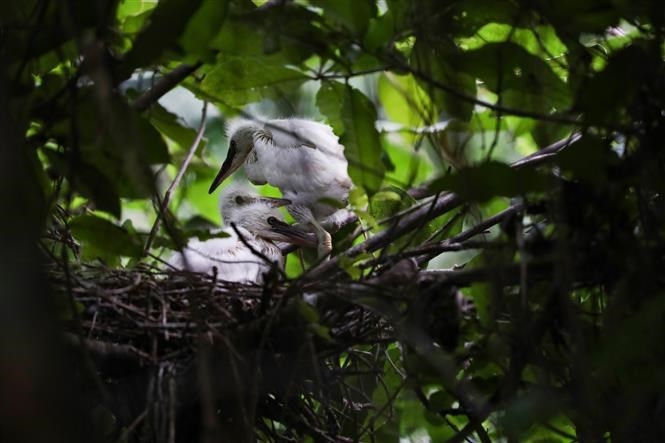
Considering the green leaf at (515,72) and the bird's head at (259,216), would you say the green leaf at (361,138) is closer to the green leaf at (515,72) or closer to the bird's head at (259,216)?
the green leaf at (515,72)

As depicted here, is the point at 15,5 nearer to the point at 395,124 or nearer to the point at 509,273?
the point at 509,273

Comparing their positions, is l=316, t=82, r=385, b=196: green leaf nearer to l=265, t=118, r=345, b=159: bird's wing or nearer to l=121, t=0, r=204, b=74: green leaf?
l=121, t=0, r=204, b=74: green leaf

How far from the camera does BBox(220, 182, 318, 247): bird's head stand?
3.32m

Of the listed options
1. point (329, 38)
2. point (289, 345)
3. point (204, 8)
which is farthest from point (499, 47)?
point (289, 345)

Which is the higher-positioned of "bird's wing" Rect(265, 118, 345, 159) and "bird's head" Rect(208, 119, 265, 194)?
"bird's head" Rect(208, 119, 265, 194)

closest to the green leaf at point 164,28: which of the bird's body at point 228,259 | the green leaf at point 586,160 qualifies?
the green leaf at point 586,160

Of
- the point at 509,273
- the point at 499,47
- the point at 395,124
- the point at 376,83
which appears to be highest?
the point at 395,124

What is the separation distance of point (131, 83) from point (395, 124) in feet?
2.32

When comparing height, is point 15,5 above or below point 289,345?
above

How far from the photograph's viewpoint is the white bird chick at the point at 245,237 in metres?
2.57

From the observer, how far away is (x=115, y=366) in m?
1.85

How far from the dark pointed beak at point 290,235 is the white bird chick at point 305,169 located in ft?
0.12

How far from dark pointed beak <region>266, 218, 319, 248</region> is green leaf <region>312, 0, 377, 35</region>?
5.59 ft

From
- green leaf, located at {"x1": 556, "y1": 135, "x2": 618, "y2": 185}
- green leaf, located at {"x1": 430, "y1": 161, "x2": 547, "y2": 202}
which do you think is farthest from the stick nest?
green leaf, located at {"x1": 556, "y1": 135, "x2": 618, "y2": 185}
